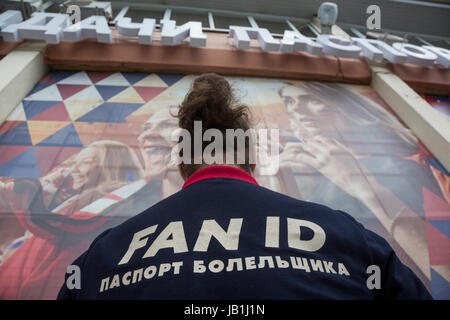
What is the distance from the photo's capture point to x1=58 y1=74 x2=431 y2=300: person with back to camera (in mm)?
533

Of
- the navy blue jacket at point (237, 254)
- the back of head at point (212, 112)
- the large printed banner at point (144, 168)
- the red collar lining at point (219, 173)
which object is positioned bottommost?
the large printed banner at point (144, 168)

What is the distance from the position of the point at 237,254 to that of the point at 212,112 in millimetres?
460

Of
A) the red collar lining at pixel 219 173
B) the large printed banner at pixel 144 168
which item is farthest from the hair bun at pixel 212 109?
the large printed banner at pixel 144 168

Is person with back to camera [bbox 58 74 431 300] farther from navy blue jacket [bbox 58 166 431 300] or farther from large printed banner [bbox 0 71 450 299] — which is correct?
large printed banner [bbox 0 71 450 299]

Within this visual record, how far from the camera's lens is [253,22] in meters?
3.99

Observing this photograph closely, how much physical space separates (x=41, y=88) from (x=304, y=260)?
272cm

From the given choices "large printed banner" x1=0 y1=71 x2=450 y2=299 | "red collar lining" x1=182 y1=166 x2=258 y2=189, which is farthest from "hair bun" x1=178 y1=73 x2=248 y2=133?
"large printed banner" x1=0 y1=71 x2=450 y2=299

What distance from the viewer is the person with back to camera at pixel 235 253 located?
0.53 m

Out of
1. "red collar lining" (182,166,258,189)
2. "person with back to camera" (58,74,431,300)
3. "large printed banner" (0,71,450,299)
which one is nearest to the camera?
"person with back to camera" (58,74,431,300)

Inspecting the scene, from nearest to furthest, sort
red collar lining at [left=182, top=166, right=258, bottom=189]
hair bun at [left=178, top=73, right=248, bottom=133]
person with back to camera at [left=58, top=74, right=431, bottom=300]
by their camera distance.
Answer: person with back to camera at [left=58, top=74, right=431, bottom=300]
red collar lining at [left=182, top=166, right=258, bottom=189]
hair bun at [left=178, top=73, right=248, bottom=133]

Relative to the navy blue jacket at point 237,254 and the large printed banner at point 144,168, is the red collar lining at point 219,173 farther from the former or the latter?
the large printed banner at point 144,168

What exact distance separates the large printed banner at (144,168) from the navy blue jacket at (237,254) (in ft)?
2.76

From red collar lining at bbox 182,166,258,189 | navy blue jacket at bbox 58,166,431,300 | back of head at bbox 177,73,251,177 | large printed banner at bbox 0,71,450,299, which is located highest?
back of head at bbox 177,73,251,177
